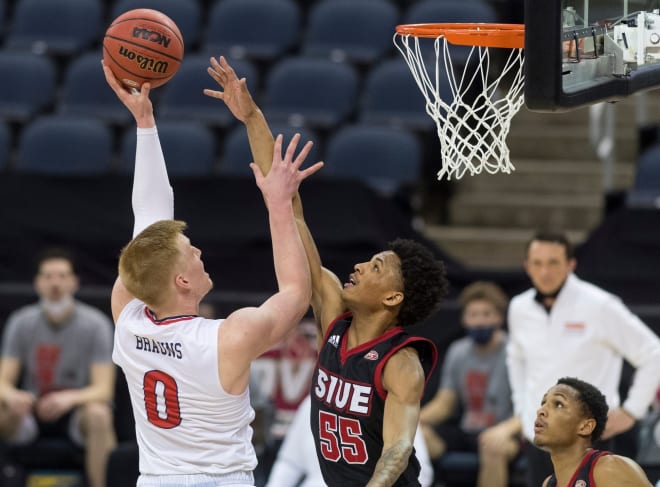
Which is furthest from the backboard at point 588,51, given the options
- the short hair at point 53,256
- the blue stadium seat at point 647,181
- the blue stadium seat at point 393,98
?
the blue stadium seat at point 393,98

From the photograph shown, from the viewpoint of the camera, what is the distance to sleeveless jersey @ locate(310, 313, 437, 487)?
4.40 metres

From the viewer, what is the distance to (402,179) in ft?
31.6

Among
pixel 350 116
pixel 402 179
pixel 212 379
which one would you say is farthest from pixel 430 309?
pixel 350 116

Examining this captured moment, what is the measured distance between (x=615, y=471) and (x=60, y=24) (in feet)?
27.4

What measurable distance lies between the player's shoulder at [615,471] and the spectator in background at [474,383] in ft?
→ 9.47

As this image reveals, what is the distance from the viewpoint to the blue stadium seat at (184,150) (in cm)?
996

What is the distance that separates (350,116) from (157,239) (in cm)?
643

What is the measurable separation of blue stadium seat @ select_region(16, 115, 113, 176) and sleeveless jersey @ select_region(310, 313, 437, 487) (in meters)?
5.98

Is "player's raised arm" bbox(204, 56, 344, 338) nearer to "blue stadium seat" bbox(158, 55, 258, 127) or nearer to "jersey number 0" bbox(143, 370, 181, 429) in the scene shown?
"jersey number 0" bbox(143, 370, 181, 429)

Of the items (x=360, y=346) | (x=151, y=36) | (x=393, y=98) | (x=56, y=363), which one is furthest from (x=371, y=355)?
(x=393, y=98)

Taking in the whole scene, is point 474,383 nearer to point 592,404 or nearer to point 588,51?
point 592,404

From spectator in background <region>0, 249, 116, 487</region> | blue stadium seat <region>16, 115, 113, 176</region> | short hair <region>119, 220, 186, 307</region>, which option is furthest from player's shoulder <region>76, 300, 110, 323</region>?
short hair <region>119, 220, 186, 307</region>

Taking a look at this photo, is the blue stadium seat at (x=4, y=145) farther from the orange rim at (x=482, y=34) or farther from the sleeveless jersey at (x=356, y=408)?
the sleeveless jersey at (x=356, y=408)

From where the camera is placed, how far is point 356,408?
4.41m
